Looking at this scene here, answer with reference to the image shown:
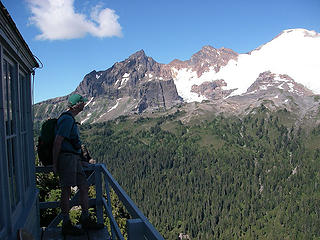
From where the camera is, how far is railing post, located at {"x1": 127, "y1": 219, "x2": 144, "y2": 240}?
3088 millimetres

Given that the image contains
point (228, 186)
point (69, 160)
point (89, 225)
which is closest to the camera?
point (69, 160)

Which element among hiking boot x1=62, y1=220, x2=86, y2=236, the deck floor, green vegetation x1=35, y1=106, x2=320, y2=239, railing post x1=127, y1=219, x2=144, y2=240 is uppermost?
railing post x1=127, y1=219, x2=144, y2=240

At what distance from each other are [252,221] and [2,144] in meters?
139

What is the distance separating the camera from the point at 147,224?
3051 mm

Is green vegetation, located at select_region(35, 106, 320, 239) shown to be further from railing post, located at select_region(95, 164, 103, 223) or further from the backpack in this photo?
the backpack

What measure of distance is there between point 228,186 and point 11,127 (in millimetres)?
157523

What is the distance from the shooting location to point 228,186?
156 m

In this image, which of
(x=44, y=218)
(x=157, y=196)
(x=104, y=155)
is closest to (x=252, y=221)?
(x=157, y=196)

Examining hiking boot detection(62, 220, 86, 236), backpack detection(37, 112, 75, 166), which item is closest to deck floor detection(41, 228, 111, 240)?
hiking boot detection(62, 220, 86, 236)

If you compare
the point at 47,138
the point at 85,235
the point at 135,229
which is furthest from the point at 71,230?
the point at 135,229

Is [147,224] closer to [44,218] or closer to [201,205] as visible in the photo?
[44,218]

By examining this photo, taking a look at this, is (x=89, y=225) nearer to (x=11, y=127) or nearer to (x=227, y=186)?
(x=11, y=127)

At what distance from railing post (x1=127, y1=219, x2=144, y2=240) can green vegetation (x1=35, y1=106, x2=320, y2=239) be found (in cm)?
10986

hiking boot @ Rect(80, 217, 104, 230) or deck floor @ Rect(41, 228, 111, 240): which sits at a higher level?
hiking boot @ Rect(80, 217, 104, 230)
